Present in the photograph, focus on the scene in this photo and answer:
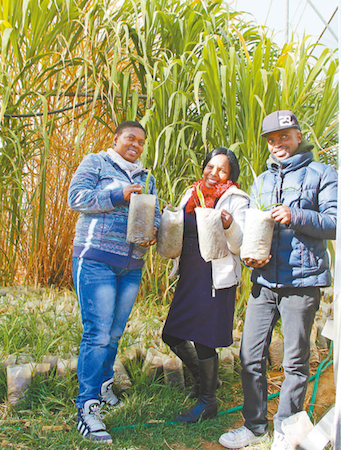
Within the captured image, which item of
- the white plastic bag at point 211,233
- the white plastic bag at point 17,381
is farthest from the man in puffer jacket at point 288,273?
the white plastic bag at point 17,381

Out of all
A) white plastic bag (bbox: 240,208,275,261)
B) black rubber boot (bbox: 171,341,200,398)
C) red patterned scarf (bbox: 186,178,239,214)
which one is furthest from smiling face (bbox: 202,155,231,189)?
black rubber boot (bbox: 171,341,200,398)

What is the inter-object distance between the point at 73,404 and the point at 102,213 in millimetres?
744

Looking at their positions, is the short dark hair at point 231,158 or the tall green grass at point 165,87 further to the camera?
the tall green grass at point 165,87

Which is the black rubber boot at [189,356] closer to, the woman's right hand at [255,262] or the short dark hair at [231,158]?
the woman's right hand at [255,262]

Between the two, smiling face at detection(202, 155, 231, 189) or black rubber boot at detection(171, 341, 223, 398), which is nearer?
smiling face at detection(202, 155, 231, 189)

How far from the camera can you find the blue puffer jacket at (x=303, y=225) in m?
1.05

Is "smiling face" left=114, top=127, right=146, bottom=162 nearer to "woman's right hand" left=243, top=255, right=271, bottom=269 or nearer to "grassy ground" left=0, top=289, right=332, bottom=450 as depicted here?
"woman's right hand" left=243, top=255, right=271, bottom=269

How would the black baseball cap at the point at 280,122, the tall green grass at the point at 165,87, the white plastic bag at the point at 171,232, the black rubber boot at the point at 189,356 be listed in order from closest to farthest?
the black baseball cap at the point at 280,122 < the white plastic bag at the point at 171,232 < the black rubber boot at the point at 189,356 < the tall green grass at the point at 165,87

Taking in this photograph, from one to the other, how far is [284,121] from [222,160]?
0.86 feet

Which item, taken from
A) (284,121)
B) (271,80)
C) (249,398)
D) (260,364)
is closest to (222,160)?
(284,121)

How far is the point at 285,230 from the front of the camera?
1.15 metres

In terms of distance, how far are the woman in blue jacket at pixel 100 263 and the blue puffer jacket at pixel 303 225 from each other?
461mm

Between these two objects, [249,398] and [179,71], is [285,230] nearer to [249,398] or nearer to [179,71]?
[249,398]

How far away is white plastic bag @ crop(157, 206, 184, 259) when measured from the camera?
50.1 inches
